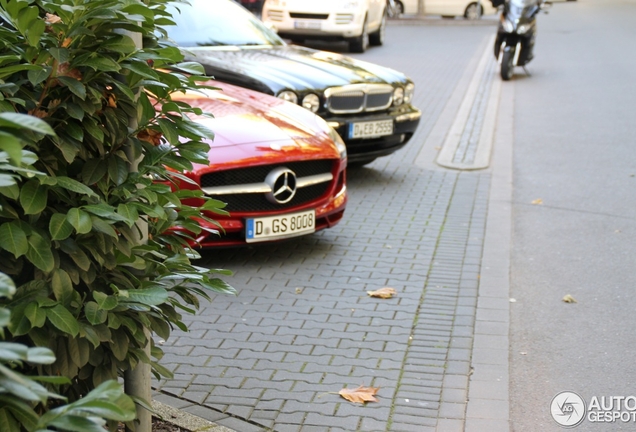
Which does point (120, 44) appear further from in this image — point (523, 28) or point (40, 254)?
point (523, 28)

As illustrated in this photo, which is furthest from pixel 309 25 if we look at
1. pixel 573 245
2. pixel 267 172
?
pixel 267 172

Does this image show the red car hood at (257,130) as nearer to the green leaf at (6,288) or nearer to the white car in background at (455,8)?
the green leaf at (6,288)

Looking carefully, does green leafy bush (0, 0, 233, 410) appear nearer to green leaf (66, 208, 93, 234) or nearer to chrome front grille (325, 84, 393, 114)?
green leaf (66, 208, 93, 234)

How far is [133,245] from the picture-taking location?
294 centimetres

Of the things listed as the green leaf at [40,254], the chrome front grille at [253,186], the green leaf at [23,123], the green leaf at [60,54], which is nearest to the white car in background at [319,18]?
the chrome front grille at [253,186]

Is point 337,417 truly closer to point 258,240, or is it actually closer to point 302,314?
point 302,314

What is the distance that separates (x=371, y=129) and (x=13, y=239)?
6.49 metres

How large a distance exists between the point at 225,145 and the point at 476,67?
14.4 metres

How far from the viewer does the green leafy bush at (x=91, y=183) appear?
8.30 feet

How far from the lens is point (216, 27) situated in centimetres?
898

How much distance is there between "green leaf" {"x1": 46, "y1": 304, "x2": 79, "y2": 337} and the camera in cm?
Answer: 249

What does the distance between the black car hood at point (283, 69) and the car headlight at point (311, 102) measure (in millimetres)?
70
